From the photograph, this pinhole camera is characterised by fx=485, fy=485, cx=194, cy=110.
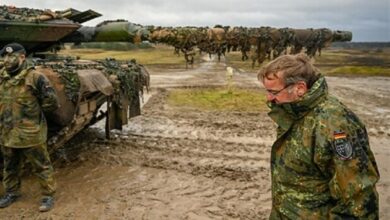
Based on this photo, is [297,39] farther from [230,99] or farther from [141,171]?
[230,99]

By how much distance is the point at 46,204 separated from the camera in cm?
483

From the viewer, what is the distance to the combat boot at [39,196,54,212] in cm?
478

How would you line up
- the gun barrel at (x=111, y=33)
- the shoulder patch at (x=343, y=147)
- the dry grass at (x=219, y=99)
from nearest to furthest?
the shoulder patch at (x=343, y=147), the gun barrel at (x=111, y=33), the dry grass at (x=219, y=99)

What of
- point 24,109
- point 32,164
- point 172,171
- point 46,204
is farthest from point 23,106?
point 172,171

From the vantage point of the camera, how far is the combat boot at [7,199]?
489 centimetres

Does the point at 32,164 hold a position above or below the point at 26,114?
below

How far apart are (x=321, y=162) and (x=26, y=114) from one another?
337 centimetres

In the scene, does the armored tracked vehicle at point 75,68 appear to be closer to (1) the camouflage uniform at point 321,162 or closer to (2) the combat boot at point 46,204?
(2) the combat boot at point 46,204

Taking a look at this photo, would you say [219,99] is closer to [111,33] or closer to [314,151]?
[111,33]

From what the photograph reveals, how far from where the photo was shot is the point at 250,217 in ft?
15.5

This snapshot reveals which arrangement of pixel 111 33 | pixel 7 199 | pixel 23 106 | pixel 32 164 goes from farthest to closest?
pixel 111 33
pixel 7 199
pixel 32 164
pixel 23 106

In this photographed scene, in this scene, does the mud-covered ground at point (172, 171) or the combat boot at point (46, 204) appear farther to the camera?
the mud-covered ground at point (172, 171)

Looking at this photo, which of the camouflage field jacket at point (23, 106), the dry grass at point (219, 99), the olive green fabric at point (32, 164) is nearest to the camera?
the camouflage field jacket at point (23, 106)

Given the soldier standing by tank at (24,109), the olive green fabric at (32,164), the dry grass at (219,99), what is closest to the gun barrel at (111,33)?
the soldier standing by tank at (24,109)
